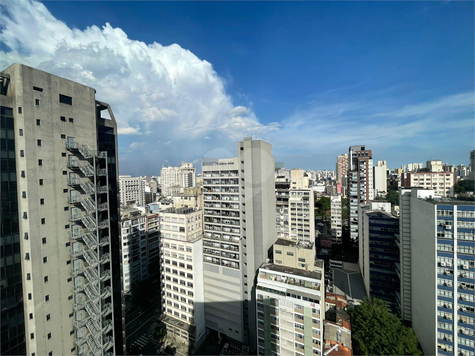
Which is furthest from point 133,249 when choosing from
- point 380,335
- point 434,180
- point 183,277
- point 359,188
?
point 434,180

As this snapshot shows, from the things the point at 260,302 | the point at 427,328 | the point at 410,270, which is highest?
the point at 410,270

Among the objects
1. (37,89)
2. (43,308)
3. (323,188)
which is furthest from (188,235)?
(323,188)

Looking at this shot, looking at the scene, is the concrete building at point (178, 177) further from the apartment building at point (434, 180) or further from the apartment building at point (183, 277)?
the apartment building at point (434, 180)

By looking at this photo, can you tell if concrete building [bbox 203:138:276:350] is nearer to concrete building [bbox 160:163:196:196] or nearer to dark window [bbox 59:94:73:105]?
dark window [bbox 59:94:73:105]

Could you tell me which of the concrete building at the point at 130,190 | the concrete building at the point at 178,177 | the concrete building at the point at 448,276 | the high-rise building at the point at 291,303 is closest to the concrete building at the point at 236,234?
the high-rise building at the point at 291,303

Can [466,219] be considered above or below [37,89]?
below

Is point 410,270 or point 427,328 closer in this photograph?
point 427,328

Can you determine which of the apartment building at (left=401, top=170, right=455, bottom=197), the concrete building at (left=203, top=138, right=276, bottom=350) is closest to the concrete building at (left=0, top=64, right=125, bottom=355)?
the concrete building at (left=203, top=138, right=276, bottom=350)

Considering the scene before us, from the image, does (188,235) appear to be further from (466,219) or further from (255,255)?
(466,219)

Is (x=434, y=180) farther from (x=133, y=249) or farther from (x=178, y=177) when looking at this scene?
(x=178, y=177)
